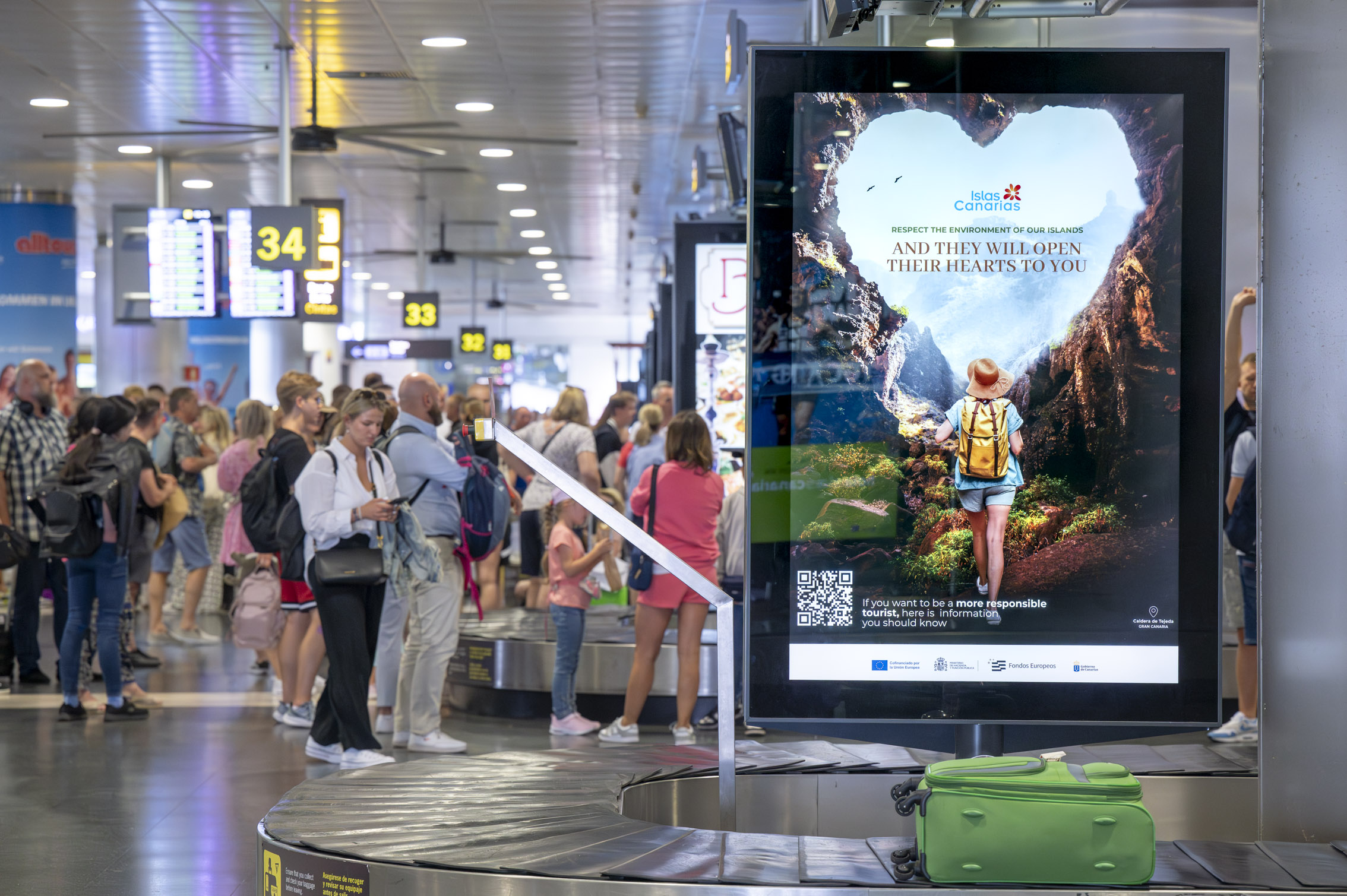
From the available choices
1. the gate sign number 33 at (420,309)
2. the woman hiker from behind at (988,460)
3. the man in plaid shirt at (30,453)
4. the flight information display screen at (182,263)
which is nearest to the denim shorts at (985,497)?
the woman hiker from behind at (988,460)

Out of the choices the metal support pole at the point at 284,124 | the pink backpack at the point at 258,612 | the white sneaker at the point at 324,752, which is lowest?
the white sneaker at the point at 324,752

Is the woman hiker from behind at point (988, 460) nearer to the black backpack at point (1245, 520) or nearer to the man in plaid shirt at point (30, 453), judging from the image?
the black backpack at point (1245, 520)

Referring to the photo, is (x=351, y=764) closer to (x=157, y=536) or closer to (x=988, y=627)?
(x=157, y=536)

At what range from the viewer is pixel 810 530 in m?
3.45

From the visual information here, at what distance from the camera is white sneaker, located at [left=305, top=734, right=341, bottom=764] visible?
6141mm

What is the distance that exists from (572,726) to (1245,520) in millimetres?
3465

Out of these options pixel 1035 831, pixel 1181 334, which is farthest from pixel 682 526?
pixel 1035 831

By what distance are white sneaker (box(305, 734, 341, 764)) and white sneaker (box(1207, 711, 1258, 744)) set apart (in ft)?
13.8

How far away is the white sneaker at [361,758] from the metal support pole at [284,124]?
581 cm

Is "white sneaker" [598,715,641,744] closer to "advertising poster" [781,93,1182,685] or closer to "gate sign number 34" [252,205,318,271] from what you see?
"advertising poster" [781,93,1182,685]

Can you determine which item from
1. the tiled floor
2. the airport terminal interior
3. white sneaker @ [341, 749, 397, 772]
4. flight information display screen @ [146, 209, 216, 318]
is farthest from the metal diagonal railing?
flight information display screen @ [146, 209, 216, 318]

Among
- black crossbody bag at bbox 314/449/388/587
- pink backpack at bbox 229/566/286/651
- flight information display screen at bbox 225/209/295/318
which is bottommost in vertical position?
pink backpack at bbox 229/566/286/651

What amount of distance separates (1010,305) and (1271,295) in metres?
0.65

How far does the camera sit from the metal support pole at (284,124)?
9.87 meters
